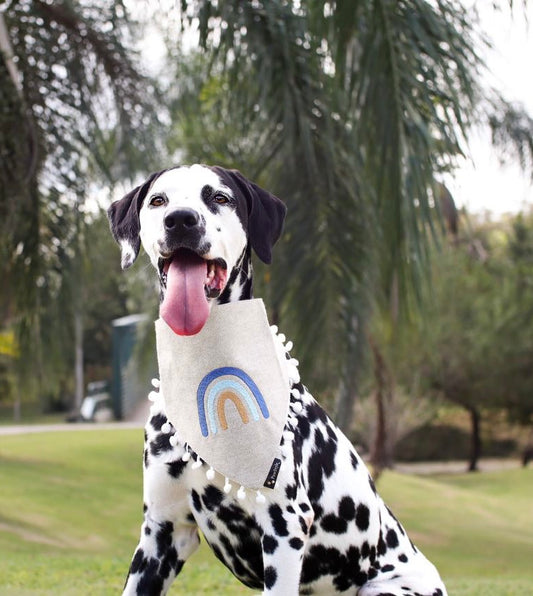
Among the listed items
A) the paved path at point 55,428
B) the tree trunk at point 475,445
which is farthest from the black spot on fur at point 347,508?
the tree trunk at point 475,445

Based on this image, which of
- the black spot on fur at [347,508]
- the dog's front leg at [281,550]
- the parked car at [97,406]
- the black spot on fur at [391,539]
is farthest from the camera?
the parked car at [97,406]

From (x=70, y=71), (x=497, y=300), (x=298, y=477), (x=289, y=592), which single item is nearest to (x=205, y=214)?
(x=298, y=477)

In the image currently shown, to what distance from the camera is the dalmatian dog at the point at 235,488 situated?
2.76 m

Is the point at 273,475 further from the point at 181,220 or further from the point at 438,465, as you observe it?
the point at 438,465

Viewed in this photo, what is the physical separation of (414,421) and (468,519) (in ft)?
30.0

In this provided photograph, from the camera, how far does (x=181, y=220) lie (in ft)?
8.74

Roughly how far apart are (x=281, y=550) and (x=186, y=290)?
2.67 feet

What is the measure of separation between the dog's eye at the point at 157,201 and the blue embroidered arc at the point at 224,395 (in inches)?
20.8

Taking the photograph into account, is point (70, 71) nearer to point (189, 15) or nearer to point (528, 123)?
point (189, 15)

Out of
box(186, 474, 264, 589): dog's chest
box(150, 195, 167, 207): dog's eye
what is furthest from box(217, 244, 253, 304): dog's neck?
box(186, 474, 264, 589): dog's chest

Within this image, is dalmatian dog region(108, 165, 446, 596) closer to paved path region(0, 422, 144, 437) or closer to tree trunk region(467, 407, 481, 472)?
paved path region(0, 422, 144, 437)

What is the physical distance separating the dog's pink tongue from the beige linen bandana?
6.9 inches

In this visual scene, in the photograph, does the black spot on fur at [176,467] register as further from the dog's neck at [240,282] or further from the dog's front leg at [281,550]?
the dog's neck at [240,282]

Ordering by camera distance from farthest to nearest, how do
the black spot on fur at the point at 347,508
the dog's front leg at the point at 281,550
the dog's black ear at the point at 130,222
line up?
the black spot on fur at the point at 347,508, the dog's black ear at the point at 130,222, the dog's front leg at the point at 281,550
